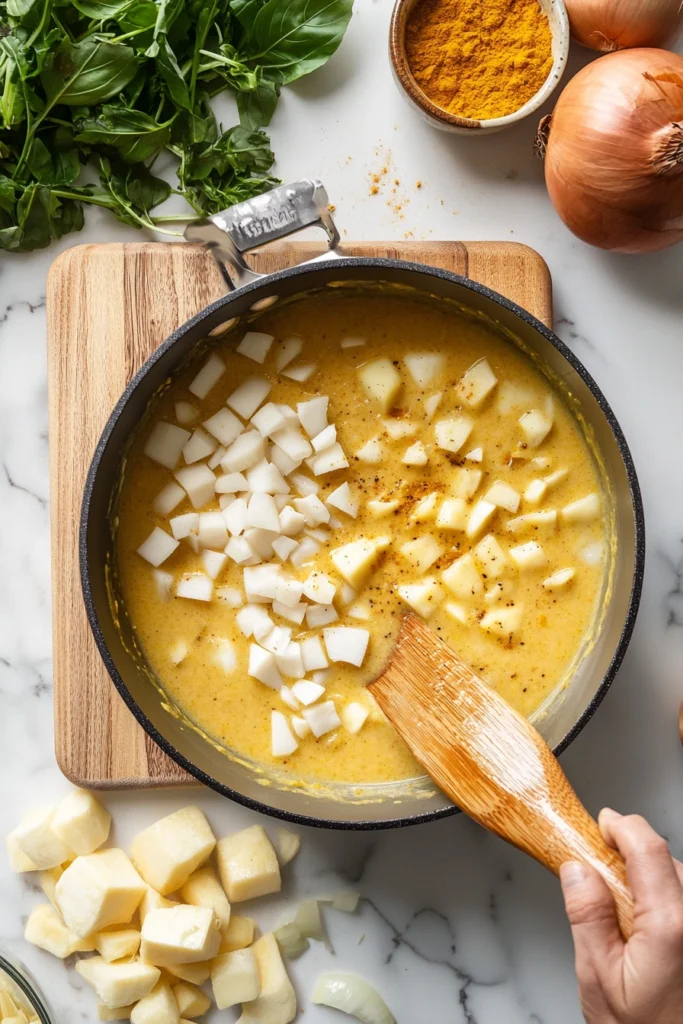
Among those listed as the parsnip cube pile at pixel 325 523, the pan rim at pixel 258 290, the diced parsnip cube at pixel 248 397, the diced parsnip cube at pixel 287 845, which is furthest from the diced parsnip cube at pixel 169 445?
the diced parsnip cube at pixel 287 845

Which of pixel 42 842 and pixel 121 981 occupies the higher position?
pixel 42 842

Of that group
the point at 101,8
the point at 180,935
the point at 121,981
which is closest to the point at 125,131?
the point at 101,8

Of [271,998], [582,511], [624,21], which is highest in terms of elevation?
[624,21]

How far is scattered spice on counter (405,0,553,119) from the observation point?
2107mm

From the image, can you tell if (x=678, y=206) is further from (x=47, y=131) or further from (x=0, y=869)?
(x=0, y=869)

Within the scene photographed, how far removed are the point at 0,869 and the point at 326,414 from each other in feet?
4.47

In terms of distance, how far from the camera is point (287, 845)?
7.30 ft

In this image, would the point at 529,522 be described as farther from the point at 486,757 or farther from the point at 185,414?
the point at 185,414

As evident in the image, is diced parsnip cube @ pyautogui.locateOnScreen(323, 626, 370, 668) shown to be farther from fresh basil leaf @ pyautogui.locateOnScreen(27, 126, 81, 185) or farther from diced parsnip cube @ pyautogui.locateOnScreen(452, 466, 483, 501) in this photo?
fresh basil leaf @ pyautogui.locateOnScreen(27, 126, 81, 185)

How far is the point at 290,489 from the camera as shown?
6.75 feet

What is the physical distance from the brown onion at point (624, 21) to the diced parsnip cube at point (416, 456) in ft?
3.29

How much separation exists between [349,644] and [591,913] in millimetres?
733

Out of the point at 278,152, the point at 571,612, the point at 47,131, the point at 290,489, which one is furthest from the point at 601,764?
the point at 47,131

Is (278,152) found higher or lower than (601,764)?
higher
